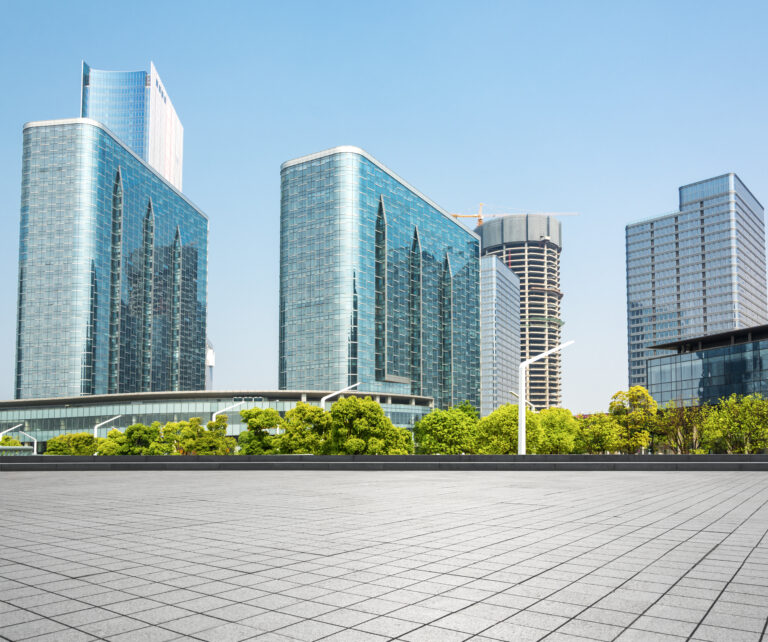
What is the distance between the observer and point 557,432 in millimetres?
85750

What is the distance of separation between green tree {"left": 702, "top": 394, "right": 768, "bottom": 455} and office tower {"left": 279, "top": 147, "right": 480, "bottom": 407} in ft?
285

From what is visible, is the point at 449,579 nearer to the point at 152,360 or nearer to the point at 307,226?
the point at 307,226

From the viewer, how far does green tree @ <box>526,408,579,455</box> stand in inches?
3273

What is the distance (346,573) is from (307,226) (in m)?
149

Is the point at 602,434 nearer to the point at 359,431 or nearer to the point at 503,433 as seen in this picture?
the point at 503,433

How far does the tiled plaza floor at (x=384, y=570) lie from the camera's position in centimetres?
636

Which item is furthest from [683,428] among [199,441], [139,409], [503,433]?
[139,409]

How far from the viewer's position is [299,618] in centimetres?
659

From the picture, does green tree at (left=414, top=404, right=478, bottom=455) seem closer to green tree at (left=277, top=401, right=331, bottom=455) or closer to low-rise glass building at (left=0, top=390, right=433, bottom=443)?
green tree at (left=277, top=401, right=331, bottom=455)

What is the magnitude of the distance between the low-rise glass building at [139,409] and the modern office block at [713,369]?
50291 mm

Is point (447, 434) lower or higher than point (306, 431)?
lower

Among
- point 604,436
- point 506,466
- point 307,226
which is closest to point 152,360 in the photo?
point 307,226

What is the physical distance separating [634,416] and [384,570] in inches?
2553

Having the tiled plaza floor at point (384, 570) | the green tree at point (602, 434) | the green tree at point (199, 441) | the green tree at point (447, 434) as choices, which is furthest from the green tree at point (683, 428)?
the tiled plaza floor at point (384, 570)
